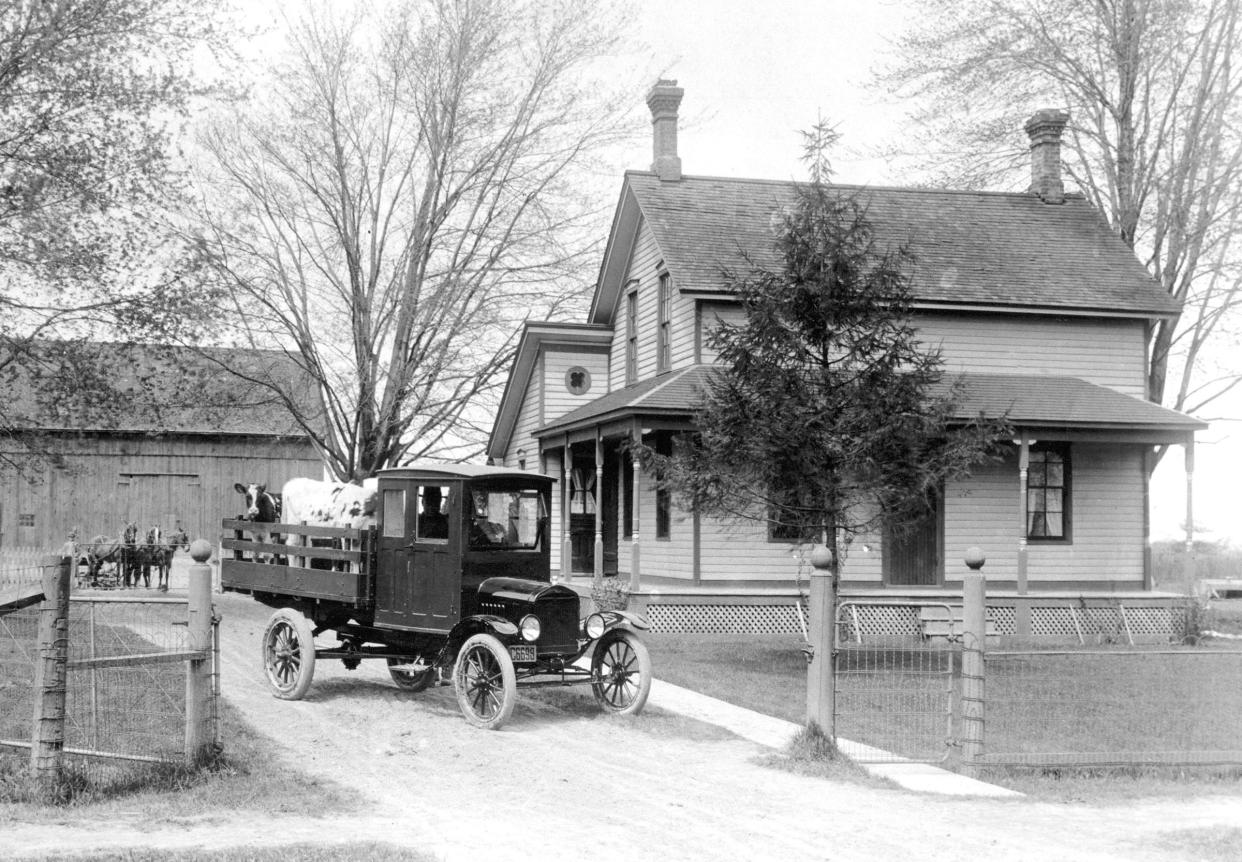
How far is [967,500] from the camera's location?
23047mm

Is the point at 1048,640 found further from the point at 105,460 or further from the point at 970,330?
the point at 105,460

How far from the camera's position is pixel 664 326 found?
24.2 metres

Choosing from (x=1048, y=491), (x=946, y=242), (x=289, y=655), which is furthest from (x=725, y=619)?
(x=289, y=655)

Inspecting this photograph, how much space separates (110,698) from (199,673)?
3473mm

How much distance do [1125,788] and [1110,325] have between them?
16.5m

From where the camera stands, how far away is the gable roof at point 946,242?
76.8 feet

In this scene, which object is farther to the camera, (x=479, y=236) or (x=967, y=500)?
(x=479, y=236)

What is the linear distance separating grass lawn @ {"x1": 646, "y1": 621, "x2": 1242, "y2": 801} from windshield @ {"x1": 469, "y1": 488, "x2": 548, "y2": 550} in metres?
2.98

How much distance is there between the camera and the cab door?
39.2 feet

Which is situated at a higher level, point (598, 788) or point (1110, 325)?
point (1110, 325)

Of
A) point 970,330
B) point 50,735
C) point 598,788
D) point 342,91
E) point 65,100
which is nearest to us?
point 50,735

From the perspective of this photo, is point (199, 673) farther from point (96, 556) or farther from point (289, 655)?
point (96, 556)

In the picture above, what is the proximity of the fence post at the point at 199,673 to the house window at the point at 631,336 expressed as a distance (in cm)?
1702

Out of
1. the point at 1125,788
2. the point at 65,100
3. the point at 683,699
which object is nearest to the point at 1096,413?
the point at 683,699
